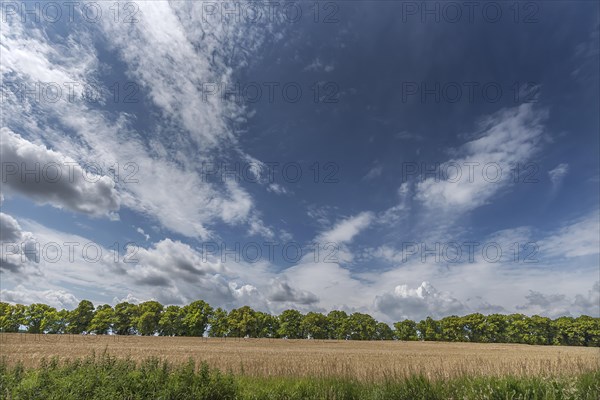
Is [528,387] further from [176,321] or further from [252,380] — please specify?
[176,321]

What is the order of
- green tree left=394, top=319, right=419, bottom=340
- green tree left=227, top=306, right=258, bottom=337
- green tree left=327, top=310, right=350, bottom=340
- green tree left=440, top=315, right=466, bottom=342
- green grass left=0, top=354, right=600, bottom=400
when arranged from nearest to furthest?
green grass left=0, top=354, right=600, bottom=400 < green tree left=227, top=306, right=258, bottom=337 < green tree left=327, top=310, right=350, bottom=340 < green tree left=440, top=315, right=466, bottom=342 < green tree left=394, top=319, right=419, bottom=340

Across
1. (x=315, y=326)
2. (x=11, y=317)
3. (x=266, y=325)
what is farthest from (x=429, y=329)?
(x=11, y=317)

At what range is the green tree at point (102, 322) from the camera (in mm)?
96812

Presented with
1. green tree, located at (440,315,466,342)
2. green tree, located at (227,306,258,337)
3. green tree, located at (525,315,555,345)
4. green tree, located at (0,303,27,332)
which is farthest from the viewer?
green tree, located at (440,315,466,342)

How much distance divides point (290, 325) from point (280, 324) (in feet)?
11.8

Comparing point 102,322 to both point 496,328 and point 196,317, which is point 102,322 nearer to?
point 196,317

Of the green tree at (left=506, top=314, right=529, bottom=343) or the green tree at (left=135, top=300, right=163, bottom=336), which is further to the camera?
the green tree at (left=506, top=314, right=529, bottom=343)

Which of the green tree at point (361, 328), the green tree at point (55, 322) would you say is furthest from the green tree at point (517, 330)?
the green tree at point (55, 322)

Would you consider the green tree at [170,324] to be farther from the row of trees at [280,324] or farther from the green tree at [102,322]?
the green tree at [102,322]

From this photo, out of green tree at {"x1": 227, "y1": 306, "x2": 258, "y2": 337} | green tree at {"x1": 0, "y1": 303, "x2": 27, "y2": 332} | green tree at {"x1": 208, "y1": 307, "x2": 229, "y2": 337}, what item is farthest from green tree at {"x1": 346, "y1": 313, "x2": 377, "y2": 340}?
→ green tree at {"x1": 0, "y1": 303, "x2": 27, "y2": 332}

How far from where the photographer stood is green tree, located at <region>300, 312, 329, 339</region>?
372 feet

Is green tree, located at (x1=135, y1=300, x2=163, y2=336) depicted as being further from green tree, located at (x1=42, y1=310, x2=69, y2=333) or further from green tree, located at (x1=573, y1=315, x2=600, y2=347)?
green tree, located at (x1=573, y1=315, x2=600, y2=347)

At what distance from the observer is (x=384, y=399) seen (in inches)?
458

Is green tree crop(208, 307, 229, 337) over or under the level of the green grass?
under
